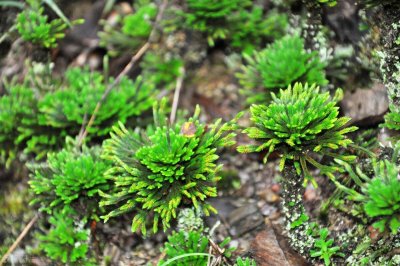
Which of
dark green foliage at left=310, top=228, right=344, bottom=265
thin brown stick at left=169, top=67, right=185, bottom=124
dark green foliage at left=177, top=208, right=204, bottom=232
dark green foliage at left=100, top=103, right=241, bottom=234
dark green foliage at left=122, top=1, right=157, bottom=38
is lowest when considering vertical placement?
dark green foliage at left=310, top=228, right=344, bottom=265

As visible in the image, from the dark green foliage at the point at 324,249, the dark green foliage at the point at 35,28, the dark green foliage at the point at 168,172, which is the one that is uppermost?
the dark green foliage at the point at 35,28

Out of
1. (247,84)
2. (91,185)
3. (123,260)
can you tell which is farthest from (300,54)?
(123,260)

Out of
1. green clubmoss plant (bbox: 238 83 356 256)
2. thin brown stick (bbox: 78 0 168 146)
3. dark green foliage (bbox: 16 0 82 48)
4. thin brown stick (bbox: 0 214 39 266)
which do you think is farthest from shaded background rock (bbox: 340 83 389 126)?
thin brown stick (bbox: 0 214 39 266)

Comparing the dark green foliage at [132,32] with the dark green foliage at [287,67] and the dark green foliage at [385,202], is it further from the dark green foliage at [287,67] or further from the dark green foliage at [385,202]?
the dark green foliage at [385,202]

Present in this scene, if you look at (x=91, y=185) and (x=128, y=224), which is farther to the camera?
(x=128, y=224)

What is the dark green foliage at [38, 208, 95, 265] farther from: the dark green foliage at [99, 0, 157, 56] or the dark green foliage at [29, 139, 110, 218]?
the dark green foliage at [99, 0, 157, 56]

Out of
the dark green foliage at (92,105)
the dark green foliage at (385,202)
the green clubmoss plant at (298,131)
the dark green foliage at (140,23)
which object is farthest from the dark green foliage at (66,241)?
the dark green foliage at (385,202)

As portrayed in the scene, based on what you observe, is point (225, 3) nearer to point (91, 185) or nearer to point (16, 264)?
point (91, 185)
